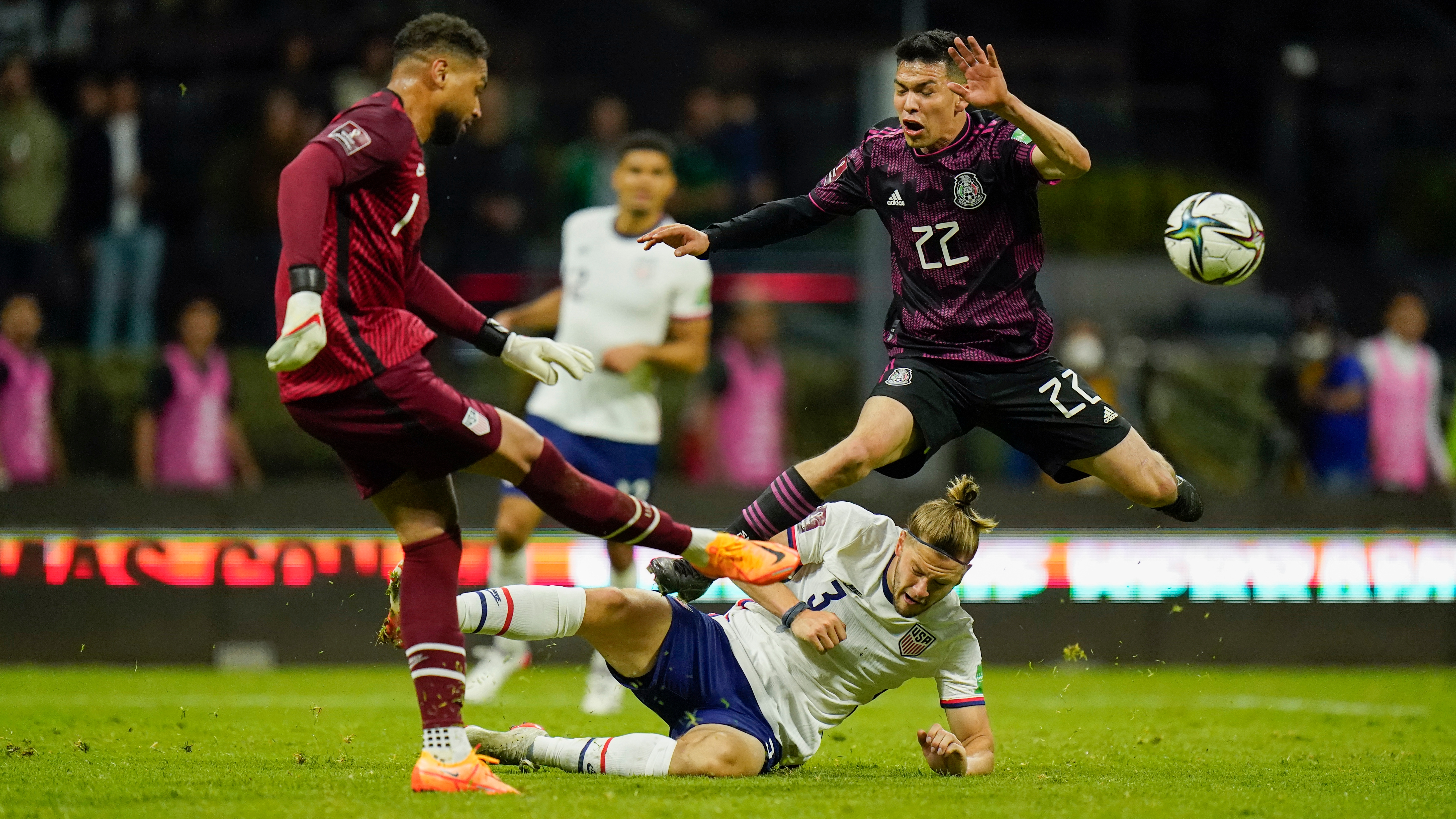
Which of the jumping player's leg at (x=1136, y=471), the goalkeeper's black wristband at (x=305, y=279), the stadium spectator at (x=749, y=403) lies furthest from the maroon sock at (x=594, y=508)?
the stadium spectator at (x=749, y=403)

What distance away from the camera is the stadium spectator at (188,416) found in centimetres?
1098

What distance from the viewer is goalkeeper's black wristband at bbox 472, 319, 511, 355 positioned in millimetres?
5656

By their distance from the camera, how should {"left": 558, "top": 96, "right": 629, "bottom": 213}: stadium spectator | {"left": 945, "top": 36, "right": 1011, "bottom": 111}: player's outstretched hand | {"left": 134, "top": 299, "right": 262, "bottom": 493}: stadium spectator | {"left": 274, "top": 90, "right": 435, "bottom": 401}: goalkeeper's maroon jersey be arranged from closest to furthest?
{"left": 274, "top": 90, "right": 435, "bottom": 401}: goalkeeper's maroon jersey
{"left": 945, "top": 36, "right": 1011, "bottom": 111}: player's outstretched hand
{"left": 134, "top": 299, "right": 262, "bottom": 493}: stadium spectator
{"left": 558, "top": 96, "right": 629, "bottom": 213}: stadium spectator

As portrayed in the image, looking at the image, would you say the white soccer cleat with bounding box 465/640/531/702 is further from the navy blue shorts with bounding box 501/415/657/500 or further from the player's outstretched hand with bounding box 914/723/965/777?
the player's outstretched hand with bounding box 914/723/965/777

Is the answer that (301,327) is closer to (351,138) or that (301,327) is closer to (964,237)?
(351,138)

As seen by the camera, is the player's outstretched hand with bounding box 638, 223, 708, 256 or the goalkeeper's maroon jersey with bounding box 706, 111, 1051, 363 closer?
the player's outstretched hand with bounding box 638, 223, 708, 256

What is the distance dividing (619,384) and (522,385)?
9.93ft

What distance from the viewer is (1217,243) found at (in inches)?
255

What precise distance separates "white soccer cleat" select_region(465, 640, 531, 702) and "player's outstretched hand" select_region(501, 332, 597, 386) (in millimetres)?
2725

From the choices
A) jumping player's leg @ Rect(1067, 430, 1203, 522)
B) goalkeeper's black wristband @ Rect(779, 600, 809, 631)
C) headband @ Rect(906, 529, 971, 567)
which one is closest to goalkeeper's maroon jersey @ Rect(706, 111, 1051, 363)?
jumping player's leg @ Rect(1067, 430, 1203, 522)

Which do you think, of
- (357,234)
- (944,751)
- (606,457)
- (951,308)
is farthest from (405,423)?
(606,457)

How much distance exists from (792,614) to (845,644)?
23 cm

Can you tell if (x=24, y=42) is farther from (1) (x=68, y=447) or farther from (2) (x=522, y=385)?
(2) (x=522, y=385)

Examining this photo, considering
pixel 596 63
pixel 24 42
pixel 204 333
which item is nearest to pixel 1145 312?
pixel 596 63
